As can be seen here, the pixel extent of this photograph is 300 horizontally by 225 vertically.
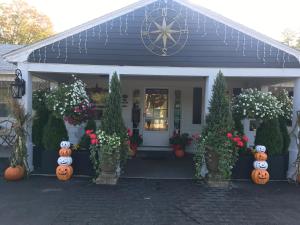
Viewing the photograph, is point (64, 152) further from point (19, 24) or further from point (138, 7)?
point (19, 24)

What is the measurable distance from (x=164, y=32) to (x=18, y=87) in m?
3.57

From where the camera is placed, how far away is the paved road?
4.95 m

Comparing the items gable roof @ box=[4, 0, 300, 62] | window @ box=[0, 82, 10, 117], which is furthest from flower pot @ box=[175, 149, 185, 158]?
window @ box=[0, 82, 10, 117]

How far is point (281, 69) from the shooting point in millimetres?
7555

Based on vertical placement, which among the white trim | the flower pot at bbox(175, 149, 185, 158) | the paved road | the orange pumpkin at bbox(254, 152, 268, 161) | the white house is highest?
the white house

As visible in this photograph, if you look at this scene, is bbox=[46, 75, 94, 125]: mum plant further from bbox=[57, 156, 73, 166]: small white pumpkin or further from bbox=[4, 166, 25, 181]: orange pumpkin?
bbox=[4, 166, 25, 181]: orange pumpkin

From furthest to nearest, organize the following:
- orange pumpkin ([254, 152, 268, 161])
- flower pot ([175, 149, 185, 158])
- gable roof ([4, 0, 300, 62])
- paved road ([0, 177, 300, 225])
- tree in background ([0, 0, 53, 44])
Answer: tree in background ([0, 0, 53, 44]) < flower pot ([175, 149, 185, 158]) < gable roof ([4, 0, 300, 62]) < orange pumpkin ([254, 152, 268, 161]) < paved road ([0, 177, 300, 225])

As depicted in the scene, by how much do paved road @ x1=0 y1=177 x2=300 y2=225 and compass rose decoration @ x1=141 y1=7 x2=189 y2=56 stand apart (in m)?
3.04

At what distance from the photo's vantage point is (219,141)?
6.91 m

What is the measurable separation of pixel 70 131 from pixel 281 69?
6.78 meters

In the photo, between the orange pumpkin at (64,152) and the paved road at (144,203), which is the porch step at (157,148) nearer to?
the paved road at (144,203)

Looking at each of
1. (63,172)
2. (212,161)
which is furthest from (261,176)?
(63,172)

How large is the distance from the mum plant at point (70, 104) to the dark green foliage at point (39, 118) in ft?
3.74

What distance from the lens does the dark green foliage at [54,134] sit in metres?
7.60
